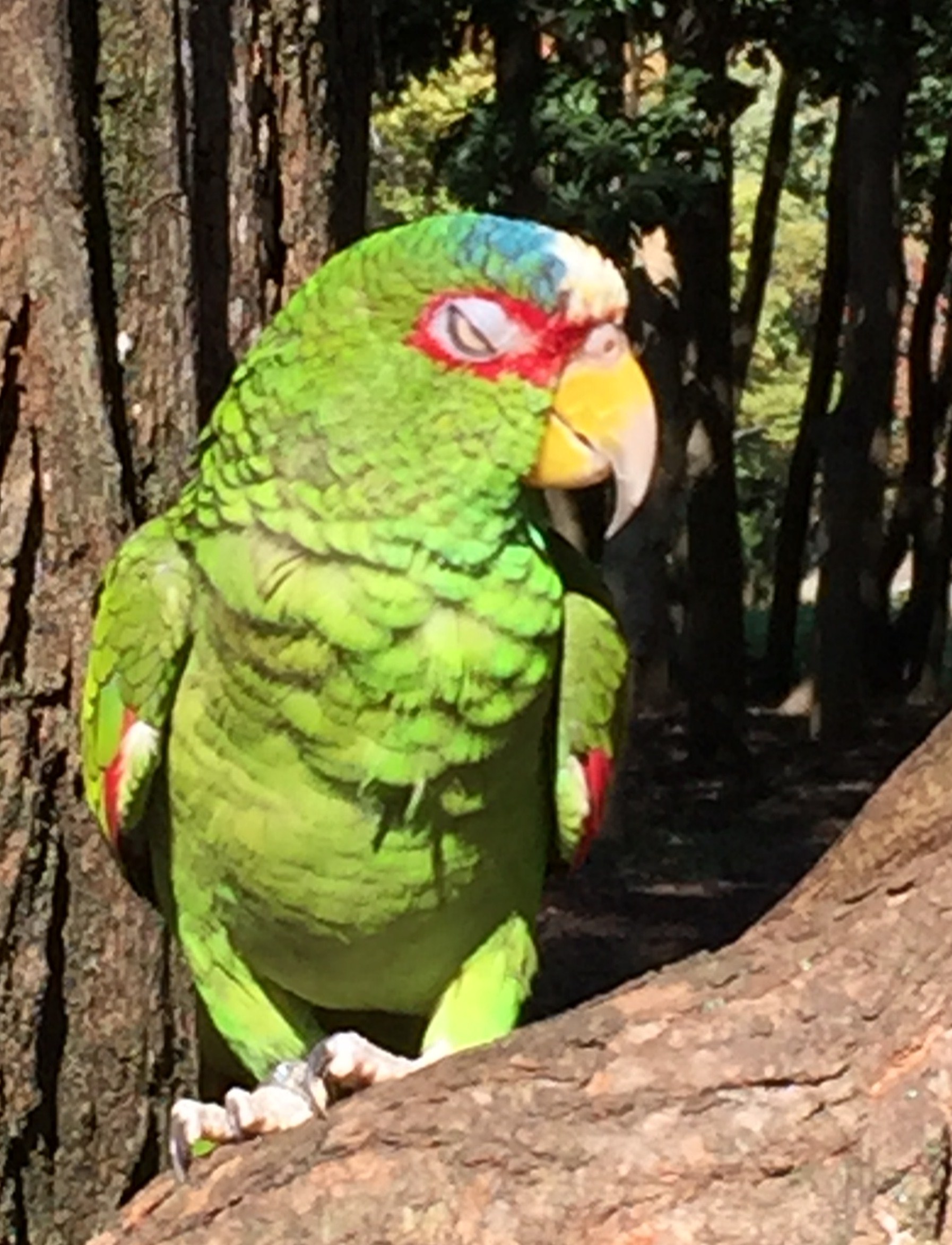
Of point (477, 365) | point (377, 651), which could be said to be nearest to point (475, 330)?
point (477, 365)

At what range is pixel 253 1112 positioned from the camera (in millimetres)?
2229

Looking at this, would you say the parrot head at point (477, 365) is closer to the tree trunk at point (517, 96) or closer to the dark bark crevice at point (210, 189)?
the dark bark crevice at point (210, 189)

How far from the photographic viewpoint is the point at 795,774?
11.6m

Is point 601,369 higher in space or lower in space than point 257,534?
higher

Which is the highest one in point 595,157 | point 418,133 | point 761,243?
point 595,157

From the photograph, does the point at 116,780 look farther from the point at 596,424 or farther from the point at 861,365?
the point at 861,365

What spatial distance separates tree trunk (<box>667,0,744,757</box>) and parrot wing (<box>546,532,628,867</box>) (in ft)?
21.3

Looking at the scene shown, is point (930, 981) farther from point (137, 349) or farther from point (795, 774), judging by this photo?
point (795, 774)

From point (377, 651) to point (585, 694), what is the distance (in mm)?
307

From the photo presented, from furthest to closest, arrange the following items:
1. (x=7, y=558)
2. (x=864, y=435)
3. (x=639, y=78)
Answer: (x=864, y=435), (x=639, y=78), (x=7, y=558)

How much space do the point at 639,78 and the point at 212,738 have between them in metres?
6.13

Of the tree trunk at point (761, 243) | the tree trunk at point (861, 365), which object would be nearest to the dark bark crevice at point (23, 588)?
the tree trunk at point (861, 365)

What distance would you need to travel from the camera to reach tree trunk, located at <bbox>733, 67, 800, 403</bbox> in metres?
13.2

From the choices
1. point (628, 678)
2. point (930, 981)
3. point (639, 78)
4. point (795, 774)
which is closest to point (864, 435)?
point (795, 774)
